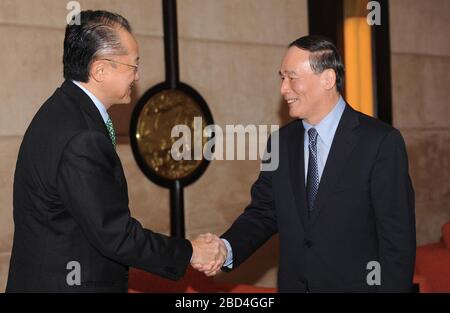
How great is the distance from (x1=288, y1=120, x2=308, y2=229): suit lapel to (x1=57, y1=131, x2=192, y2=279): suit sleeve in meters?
0.66

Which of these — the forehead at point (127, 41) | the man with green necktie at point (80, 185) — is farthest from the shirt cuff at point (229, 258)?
the forehead at point (127, 41)

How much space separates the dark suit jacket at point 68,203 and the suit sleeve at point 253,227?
2.65 feet

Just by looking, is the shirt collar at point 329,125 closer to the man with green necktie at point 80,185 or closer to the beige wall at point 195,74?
the man with green necktie at point 80,185

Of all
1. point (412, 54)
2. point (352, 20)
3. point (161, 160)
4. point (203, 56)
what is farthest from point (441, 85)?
point (161, 160)

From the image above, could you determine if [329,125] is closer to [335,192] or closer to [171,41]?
[335,192]

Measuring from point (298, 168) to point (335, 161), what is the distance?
176mm

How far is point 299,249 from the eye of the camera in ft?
8.73

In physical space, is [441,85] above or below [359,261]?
above

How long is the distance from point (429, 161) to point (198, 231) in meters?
2.63

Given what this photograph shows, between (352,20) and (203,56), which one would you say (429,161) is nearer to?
(352,20)

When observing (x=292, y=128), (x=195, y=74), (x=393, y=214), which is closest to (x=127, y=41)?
(x=292, y=128)

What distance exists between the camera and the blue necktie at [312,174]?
2.66 metres

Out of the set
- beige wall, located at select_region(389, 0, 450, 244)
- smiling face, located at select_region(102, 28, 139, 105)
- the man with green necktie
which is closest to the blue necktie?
the man with green necktie

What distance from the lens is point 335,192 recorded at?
259cm
